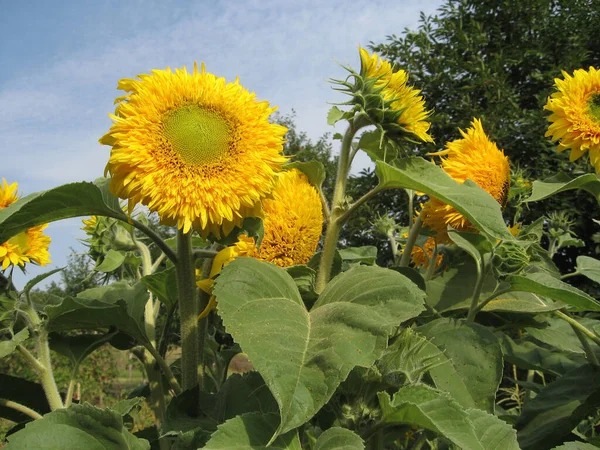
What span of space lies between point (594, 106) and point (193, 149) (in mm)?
1096

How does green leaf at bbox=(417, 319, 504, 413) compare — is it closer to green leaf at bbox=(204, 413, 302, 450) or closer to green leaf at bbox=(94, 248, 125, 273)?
green leaf at bbox=(204, 413, 302, 450)

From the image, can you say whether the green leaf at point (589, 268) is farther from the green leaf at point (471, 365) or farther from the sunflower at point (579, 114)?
the green leaf at point (471, 365)

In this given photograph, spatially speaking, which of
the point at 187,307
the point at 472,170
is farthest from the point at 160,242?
the point at 472,170

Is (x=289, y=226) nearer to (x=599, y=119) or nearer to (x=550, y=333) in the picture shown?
(x=550, y=333)

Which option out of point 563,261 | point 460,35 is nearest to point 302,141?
point 460,35

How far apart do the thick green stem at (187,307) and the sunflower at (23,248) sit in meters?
0.52

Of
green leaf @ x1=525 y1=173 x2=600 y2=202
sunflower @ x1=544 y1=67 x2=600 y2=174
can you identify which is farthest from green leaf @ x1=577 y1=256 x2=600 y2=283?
sunflower @ x1=544 y1=67 x2=600 y2=174

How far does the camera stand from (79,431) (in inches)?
26.4

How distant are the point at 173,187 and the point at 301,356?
0.86 ft

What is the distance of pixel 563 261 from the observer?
6027 millimetres

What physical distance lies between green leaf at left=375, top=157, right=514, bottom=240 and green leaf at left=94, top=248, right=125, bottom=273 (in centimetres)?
54

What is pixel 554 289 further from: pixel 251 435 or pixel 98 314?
pixel 98 314

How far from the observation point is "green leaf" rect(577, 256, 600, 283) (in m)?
1.12

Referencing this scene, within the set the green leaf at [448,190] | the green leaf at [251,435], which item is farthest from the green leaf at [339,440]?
the green leaf at [448,190]
